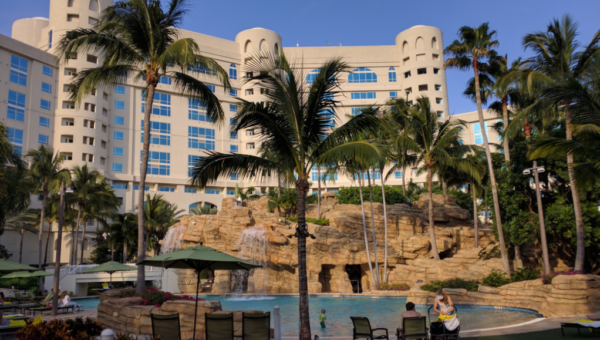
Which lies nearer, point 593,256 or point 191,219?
point 593,256

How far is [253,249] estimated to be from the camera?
100 ft

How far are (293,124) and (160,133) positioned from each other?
172ft

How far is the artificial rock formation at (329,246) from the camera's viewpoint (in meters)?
29.8

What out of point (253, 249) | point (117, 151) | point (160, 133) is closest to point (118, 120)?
point (117, 151)

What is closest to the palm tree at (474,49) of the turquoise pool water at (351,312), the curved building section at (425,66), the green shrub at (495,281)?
the green shrub at (495,281)

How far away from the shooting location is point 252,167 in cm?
1173

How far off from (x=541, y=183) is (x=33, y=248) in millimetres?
50056

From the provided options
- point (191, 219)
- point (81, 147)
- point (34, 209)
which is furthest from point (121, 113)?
point (191, 219)

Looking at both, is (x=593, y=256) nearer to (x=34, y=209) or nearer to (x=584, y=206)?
(x=584, y=206)

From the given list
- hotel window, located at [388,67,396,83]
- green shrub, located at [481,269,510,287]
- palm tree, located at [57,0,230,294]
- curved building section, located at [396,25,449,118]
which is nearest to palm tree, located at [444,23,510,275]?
green shrub, located at [481,269,510,287]

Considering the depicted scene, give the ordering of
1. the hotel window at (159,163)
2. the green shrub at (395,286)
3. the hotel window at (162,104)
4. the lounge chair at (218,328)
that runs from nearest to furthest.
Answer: the lounge chair at (218,328)
the green shrub at (395,286)
the hotel window at (159,163)
the hotel window at (162,104)

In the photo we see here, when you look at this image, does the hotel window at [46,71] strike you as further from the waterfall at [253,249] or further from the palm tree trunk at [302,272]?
the palm tree trunk at [302,272]

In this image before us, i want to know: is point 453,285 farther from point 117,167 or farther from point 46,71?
point 46,71

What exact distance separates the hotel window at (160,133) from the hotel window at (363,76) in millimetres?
28628
